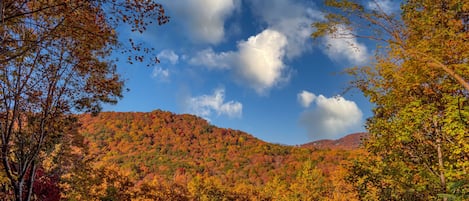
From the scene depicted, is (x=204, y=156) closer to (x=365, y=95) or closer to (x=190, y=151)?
(x=190, y=151)

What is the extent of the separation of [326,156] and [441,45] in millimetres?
92288

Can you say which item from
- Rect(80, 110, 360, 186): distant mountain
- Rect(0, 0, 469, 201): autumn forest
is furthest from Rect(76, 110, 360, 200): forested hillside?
Rect(0, 0, 469, 201): autumn forest

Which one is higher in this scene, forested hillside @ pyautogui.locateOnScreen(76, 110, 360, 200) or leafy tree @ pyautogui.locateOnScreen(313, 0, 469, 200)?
forested hillside @ pyautogui.locateOnScreen(76, 110, 360, 200)

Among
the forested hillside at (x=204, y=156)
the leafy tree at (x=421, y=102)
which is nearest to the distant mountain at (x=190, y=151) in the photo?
the forested hillside at (x=204, y=156)

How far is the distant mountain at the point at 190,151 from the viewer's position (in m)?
87.9

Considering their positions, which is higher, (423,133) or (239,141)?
(239,141)

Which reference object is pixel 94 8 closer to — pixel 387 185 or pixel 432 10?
pixel 432 10

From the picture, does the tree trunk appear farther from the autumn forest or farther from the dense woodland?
the dense woodland

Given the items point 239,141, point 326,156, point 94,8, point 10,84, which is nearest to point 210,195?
point 10,84

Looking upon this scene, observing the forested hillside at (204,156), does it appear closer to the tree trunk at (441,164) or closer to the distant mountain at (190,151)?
the distant mountain at (190,151)

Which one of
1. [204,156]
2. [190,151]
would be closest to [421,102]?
[204,156]

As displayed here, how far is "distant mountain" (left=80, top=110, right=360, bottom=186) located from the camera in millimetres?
87938

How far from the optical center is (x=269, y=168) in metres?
91.8

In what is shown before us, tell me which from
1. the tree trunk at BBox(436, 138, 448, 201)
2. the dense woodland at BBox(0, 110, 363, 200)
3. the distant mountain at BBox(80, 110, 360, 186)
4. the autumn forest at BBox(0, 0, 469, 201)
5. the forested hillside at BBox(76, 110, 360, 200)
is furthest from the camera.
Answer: the distant mountain at BBox(80, 110, 360, 186)
